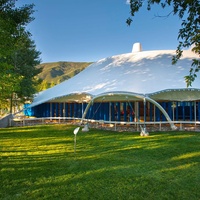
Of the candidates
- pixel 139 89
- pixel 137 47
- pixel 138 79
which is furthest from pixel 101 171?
pixel 137 47

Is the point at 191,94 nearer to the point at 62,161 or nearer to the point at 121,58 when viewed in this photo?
the point at 121,58

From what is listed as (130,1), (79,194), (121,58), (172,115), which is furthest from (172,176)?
(121,58)

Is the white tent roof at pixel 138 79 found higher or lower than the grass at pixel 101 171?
higher

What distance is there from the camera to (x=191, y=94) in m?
14.3

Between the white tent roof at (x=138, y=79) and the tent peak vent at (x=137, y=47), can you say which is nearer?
the white tent roof at (x=138, y=79)

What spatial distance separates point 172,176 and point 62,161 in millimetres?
3245

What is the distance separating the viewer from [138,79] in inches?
599

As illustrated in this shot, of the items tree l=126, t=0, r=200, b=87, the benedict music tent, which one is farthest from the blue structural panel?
tree l=126, t=0, r=200, b=87

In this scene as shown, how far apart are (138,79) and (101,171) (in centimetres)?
1029

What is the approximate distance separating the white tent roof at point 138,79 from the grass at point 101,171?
507 cm

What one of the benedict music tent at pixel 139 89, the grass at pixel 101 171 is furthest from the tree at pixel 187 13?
the benedict music tent at pixel 139 89

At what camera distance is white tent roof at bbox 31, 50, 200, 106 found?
13.6 meters

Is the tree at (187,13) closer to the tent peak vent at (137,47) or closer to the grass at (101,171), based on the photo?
the grass at (101,171)

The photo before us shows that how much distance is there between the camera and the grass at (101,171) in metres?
4.47
